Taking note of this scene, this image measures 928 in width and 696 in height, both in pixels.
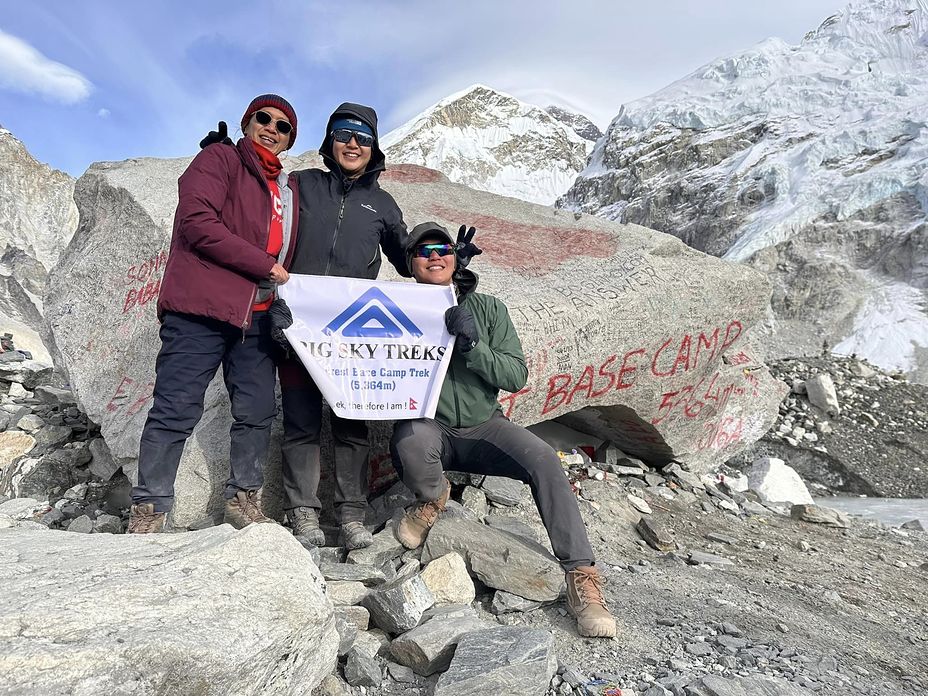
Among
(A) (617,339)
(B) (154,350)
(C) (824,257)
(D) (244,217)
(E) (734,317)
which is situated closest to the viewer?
(D) (244,217)

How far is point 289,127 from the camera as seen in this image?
3879mm

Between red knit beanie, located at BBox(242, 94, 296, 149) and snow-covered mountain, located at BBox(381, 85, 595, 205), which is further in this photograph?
snow-covered mountain, located at BBox(381, 85, 595, 205)

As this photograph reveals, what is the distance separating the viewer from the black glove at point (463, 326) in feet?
12.3

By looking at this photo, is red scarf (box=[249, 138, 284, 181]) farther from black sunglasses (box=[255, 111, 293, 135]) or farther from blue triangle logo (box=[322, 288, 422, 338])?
blue triangle logo (box=[322, 288, 422, 338])

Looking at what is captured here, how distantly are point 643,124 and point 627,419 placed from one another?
7096 centimetres

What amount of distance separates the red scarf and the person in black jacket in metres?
0.16

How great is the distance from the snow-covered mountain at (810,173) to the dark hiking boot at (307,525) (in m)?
34.3

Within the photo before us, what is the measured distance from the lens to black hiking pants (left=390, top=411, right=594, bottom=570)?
339cm

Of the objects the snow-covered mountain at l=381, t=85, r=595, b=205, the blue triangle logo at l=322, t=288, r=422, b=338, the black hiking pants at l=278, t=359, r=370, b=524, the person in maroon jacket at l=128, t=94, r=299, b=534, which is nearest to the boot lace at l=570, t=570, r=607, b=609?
the black hiking pants at l=278, t=359, r=370, b=524

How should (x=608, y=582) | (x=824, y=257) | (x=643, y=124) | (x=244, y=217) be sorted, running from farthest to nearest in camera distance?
(x=643, y=124)
(x=824, y=257)
(x=608, y=582)
(x=244, y=217)

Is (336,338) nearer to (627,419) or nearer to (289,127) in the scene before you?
(289,127)

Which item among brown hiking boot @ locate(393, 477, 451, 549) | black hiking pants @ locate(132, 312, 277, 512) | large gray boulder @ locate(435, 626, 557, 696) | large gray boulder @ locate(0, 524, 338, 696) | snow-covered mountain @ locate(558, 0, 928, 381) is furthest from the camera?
snow-covered mountain @ locate(558, 0, 928, 381)

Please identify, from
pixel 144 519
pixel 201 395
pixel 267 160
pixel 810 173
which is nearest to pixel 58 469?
pixel 144 519

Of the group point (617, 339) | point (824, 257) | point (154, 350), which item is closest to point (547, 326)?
point (617, 339)
